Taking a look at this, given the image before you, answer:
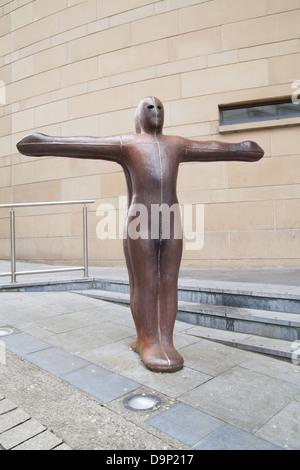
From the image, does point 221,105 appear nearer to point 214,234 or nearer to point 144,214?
point 214,234

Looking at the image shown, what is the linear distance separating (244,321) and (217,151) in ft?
5.33

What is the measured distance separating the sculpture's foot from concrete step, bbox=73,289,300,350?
0.85m

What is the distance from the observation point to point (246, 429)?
66.2 inches

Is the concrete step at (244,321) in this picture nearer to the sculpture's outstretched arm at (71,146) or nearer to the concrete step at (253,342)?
the concrete step at (253,342)

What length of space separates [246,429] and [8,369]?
63.8 inches

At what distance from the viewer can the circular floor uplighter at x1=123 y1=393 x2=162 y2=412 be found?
187 centimetres

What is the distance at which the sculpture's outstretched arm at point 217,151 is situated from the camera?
2715 mm

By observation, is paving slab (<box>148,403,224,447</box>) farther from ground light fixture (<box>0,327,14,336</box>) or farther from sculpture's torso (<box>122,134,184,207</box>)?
ground light fixture (<box>0,327,14,336</box>)

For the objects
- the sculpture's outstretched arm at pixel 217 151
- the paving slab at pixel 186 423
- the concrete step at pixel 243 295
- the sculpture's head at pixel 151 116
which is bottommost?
the paving slab at pixel 186 423

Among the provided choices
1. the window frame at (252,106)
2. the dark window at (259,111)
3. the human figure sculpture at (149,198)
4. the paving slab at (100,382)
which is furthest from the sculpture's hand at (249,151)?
the dark window at (259,111)

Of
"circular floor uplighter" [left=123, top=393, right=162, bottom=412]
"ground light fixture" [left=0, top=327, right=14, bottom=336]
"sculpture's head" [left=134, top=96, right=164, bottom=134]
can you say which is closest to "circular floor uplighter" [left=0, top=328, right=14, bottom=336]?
"ground light fixture" [left=0, top=327, right=14, bottom=336]

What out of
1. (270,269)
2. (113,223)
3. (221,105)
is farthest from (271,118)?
(113,223)

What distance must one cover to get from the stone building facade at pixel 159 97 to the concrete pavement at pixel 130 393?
10.6 ft
